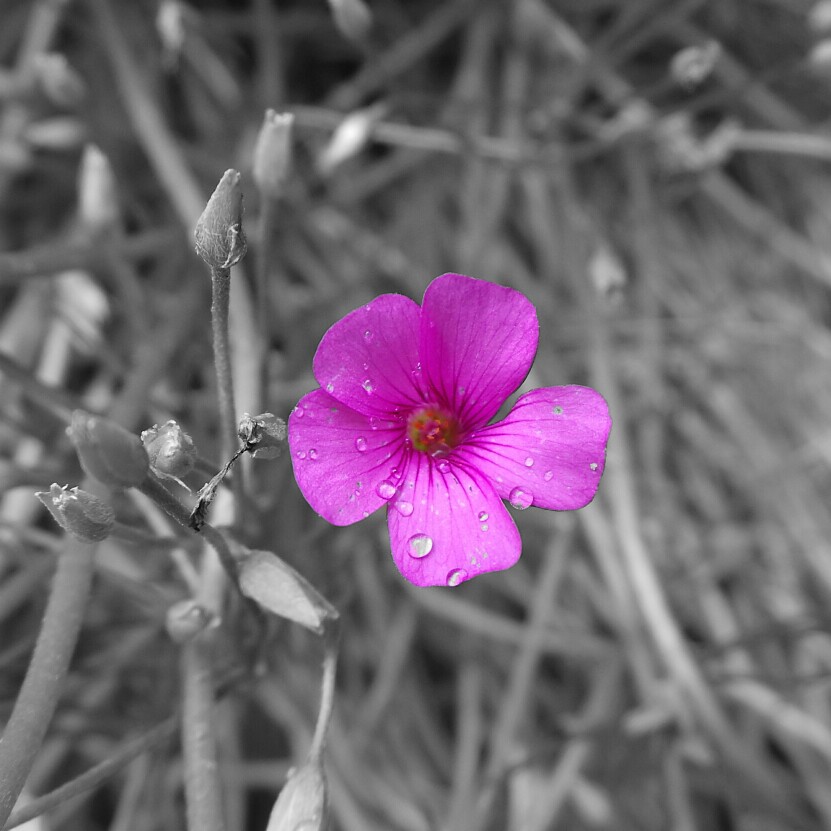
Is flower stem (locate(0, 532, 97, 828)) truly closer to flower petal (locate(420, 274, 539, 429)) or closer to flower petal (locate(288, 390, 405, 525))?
flower petal (locate(288, 390, 405, 525))

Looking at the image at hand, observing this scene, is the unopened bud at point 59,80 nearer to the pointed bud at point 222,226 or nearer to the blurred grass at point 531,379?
the blurred grass at point 531,379

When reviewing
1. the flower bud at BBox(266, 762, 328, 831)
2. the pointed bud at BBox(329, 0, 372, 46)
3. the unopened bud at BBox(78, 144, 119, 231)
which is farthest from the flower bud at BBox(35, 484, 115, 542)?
the pointed bud at BBox(329, 0, 372, 46)

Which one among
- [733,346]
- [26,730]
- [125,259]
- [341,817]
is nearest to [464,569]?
[26,730]

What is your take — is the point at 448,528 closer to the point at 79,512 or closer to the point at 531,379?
the point at 79,512

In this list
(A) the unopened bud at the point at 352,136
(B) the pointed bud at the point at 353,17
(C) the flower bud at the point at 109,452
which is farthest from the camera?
(A) the unopened bud at the point at 352,136

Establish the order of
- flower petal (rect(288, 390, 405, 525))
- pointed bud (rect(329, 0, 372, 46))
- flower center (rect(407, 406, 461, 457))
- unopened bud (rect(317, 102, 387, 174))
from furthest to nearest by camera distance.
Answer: unopened bud (rect(317, 102, 387, 174)) → pointed bud (rect(329, 0, 372, 46)) → flower center (rect(407, 406, 461, 457)) → flower petal (rect(288, 390, 405, 525))

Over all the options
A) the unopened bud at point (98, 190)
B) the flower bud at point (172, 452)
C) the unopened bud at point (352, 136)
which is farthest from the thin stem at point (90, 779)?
the unopened bud at point (352, 136)

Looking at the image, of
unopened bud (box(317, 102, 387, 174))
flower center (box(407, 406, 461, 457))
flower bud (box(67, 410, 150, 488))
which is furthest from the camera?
unopened bud (box(317, 102, 387, 174))
